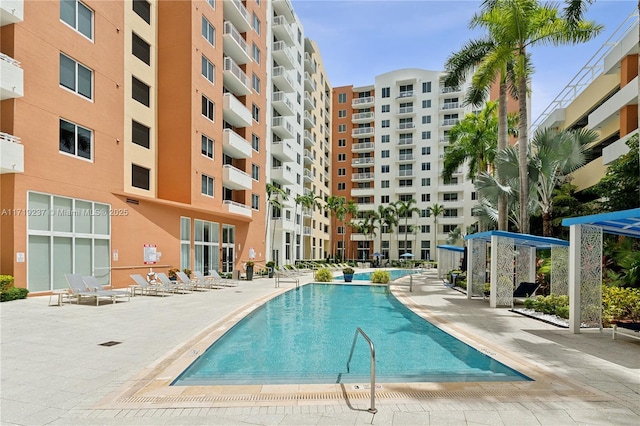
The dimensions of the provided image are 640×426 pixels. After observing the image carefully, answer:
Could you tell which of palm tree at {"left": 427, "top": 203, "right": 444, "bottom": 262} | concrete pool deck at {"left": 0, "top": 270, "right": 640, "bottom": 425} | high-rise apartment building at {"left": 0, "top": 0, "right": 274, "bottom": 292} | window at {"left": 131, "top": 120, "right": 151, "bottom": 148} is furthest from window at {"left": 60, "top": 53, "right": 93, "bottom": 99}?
palm tree at {"left": 427, "top": 203, "right": 444, "bottom": 262}

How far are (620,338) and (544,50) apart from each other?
14095mm

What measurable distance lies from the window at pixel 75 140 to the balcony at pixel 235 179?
11.1 meters

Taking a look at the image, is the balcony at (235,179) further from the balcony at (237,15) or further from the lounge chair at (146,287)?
the balcony at (237,15)

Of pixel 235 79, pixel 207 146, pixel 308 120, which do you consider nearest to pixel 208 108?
pixel 207 146

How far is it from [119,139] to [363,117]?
179ft

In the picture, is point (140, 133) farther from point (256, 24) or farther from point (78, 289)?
point (256, 24)

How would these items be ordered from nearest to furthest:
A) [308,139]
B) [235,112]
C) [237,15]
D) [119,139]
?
Result: [119,139]
[235,112]
[237,15]
[308,139]

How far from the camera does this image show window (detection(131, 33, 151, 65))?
21538 mm

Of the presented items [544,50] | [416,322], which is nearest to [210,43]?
[544,50]

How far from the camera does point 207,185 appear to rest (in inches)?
1022

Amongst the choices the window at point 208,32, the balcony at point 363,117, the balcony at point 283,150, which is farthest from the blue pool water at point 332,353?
the balcony at point 363,117

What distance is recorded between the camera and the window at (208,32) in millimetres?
25978

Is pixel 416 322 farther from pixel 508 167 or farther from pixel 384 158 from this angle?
pixel 384 158

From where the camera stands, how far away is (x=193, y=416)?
4.65 m
